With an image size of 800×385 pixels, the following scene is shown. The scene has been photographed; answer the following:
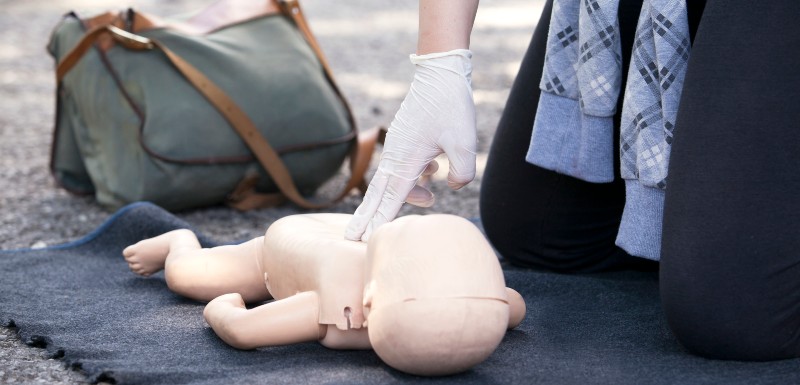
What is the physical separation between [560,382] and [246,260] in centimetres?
52

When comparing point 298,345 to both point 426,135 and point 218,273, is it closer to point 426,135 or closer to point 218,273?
point 218,273

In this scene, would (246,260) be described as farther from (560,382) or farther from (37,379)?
(560,382)

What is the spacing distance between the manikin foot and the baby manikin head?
1.78 feet

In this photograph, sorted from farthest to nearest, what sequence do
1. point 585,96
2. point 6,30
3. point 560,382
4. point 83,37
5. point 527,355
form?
1. point 6,30
2. point 83,37
3. point 585,96
4. point 527,355
5. point 560,382

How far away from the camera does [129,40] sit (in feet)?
7.15

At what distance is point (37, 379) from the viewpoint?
1273 millimetres

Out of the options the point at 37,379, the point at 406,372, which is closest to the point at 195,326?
the point at 37,379

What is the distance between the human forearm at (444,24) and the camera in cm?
143

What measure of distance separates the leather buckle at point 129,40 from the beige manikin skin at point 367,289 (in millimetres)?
782

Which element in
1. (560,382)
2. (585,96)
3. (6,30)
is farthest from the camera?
(6,30)

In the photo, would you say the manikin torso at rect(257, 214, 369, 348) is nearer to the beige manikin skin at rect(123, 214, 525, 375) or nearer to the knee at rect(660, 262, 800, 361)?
the beige manikin skin at rect(123, 214, 525, 375)

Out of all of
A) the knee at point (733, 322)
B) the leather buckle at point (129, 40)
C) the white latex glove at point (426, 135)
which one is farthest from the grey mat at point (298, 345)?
the leather buckle at point (129, 40)

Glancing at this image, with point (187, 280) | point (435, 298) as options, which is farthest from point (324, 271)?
point (187, 280)

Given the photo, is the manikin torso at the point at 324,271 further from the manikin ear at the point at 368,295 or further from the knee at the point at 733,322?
the knee at the point at 733,322
